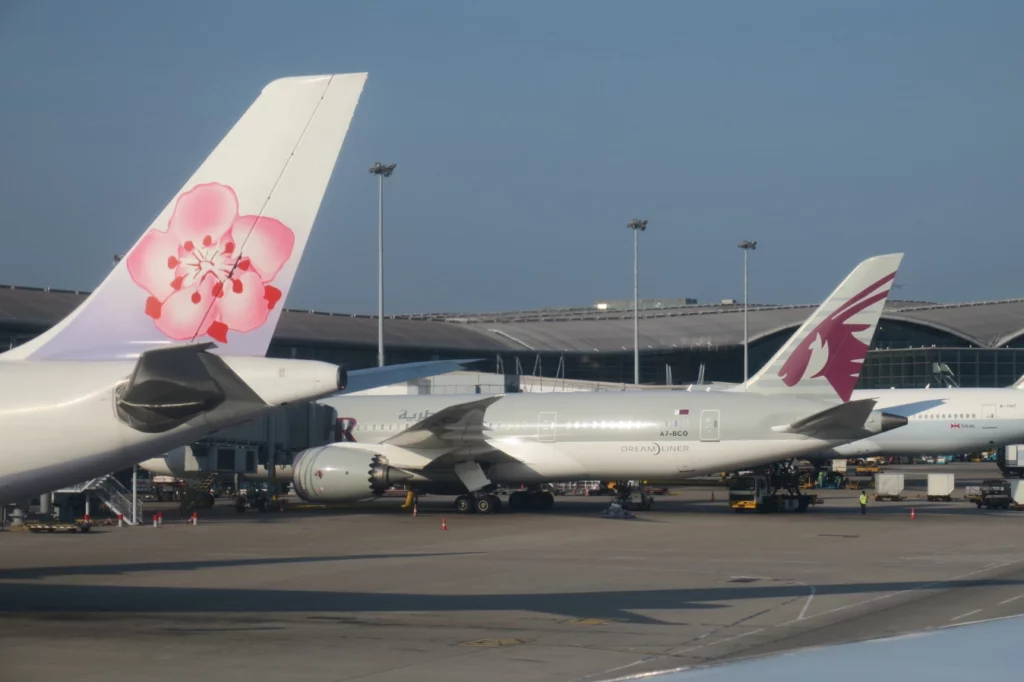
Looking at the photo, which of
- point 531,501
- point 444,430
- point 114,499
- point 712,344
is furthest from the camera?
point 712,344

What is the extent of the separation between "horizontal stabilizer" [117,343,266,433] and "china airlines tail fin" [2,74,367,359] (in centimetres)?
76

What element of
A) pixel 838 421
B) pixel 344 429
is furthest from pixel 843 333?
pixel 344 429

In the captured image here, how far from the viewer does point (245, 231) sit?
12.8 meters

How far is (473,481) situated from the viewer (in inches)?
1359

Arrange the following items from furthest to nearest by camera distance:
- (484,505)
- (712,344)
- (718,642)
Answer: (712,344) < (484,505) < (718,642)

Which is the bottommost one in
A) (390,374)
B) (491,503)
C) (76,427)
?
(491,503)

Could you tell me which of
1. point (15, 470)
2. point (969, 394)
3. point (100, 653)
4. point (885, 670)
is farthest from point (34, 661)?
point (969, 394)

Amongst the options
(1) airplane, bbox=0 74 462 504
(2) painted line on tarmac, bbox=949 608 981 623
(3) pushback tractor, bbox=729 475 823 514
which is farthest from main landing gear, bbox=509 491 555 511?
(1) airplane, bbox=0 74 462 504

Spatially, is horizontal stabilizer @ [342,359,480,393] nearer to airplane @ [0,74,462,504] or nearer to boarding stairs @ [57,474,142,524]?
airplane @ [0,74,462,504]

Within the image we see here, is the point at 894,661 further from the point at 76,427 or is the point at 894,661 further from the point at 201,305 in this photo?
the point at 76,427

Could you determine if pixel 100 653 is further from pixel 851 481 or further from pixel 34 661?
pixel 851 481

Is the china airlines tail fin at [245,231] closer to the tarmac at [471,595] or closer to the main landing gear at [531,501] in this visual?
the tarmac at [471,595]

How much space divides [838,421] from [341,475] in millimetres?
13279

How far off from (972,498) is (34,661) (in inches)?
1355
